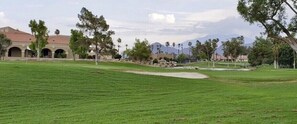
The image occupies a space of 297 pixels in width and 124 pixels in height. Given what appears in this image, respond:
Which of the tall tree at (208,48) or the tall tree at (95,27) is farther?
the tall tree at (208,48)

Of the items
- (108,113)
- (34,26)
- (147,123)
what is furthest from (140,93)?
(34,26)

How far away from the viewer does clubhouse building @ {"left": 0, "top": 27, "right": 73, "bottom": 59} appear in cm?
11025

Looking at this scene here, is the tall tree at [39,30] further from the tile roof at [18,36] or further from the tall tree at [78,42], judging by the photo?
the tile roof at [18,36]

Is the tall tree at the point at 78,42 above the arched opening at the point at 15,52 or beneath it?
above

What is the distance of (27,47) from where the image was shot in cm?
10819

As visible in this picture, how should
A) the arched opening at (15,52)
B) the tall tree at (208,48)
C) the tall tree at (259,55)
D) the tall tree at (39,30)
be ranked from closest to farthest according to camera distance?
the tall tree at (39,30) < the tall tree at (259,55) < the arched opening at (15,52) < the tall tree at (208,48)

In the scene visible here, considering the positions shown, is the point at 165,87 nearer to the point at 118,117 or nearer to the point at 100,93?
the point at 100,93

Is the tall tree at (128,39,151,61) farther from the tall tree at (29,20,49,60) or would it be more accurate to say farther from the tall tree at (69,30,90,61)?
the tall tree at (29,20,49,60)

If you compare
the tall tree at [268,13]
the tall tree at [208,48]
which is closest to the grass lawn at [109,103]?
the tall tree at [268,13]

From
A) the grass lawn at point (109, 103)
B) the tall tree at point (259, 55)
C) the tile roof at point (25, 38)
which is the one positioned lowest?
the grass lawn at point (109, 103)

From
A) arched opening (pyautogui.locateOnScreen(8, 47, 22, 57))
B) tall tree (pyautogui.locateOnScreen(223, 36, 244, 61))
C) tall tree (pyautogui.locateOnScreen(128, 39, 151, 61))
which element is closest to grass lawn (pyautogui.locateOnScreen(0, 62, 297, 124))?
tall tree (pyautogui.locateOnScreen(128, 39, 151, 61))

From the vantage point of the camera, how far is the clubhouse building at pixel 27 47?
110 m

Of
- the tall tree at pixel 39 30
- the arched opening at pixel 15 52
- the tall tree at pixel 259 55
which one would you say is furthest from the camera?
the arched opening at pixel 15 52

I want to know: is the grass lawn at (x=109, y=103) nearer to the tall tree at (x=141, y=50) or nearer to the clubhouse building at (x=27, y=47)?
the tall tree at (x=141, y=50)
